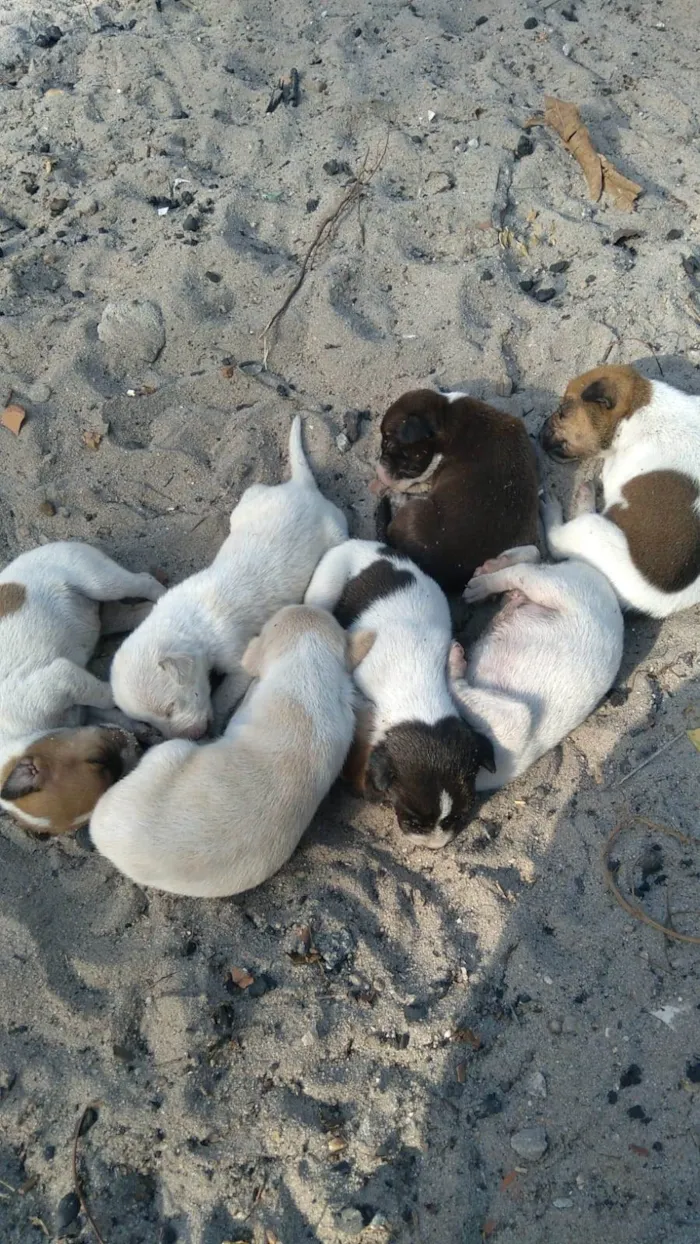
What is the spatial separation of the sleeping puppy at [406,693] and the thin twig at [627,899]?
0.69 metres

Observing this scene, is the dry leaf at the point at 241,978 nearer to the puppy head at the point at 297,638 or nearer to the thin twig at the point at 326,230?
the puppy head at the point at 297,638

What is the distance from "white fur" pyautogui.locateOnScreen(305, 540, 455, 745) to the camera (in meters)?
4.23

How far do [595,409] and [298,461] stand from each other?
1.75 m

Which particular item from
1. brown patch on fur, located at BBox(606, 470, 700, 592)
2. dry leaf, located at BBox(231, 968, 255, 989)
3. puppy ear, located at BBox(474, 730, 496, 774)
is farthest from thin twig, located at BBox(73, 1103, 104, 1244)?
brown patch on fur, located at BBox(606, 470, 700, 592)

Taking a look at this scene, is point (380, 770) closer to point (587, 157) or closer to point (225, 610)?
point (225, 610)

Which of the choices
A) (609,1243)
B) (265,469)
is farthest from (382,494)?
(609,1243)

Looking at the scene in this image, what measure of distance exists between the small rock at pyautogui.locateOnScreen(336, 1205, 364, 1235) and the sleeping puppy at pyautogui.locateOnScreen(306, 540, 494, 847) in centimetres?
144

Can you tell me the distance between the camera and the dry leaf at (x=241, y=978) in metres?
3.80

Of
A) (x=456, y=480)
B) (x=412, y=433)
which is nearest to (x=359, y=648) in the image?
(x=456, y=480)

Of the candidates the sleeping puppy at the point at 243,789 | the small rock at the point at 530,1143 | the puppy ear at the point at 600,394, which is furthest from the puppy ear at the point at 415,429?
the small rock at the point at 530,1143

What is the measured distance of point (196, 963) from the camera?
3.84m

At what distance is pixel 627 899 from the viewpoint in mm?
3955

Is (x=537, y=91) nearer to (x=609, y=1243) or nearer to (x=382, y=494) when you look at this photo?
(x=382, y=494)

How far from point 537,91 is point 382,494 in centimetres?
385
